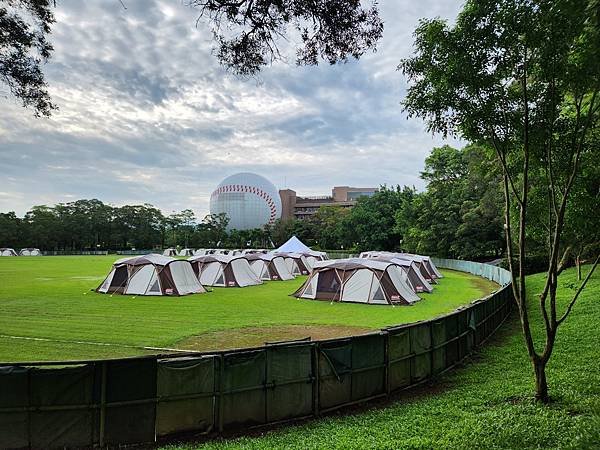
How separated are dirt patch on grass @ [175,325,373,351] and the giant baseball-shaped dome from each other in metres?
74.6

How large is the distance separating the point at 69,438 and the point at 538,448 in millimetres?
5124

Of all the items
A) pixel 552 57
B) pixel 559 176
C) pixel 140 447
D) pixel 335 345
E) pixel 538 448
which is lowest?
pixel 140 447

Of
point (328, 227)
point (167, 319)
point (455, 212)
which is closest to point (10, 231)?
point (328, 227)

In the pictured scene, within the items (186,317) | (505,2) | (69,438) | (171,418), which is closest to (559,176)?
(505,2)

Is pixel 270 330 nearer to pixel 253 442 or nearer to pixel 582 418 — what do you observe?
pixel 253 442

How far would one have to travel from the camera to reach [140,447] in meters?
5.41

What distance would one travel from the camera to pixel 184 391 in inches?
223

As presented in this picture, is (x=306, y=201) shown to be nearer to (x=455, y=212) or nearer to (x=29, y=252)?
(x=29, y=252)

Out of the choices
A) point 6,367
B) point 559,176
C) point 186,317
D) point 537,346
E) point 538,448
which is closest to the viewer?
point 538,448

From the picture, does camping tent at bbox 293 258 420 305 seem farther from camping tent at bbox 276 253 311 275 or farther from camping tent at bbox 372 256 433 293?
camping tent at bbox 276 253 311 275

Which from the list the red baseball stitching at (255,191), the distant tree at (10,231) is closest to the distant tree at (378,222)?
the red baseball stitching at (255,191)

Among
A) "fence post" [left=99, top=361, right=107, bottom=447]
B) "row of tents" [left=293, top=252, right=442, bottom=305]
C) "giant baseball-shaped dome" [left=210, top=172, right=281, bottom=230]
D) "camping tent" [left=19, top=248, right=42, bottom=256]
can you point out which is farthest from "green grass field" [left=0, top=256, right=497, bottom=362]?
"giant baseball-shaped dome" [left=210, top=172, right=281, bottom=230]

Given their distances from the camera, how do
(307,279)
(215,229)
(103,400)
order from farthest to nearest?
(215,229), (307,279), (103,400)

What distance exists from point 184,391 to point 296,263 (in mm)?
27500
